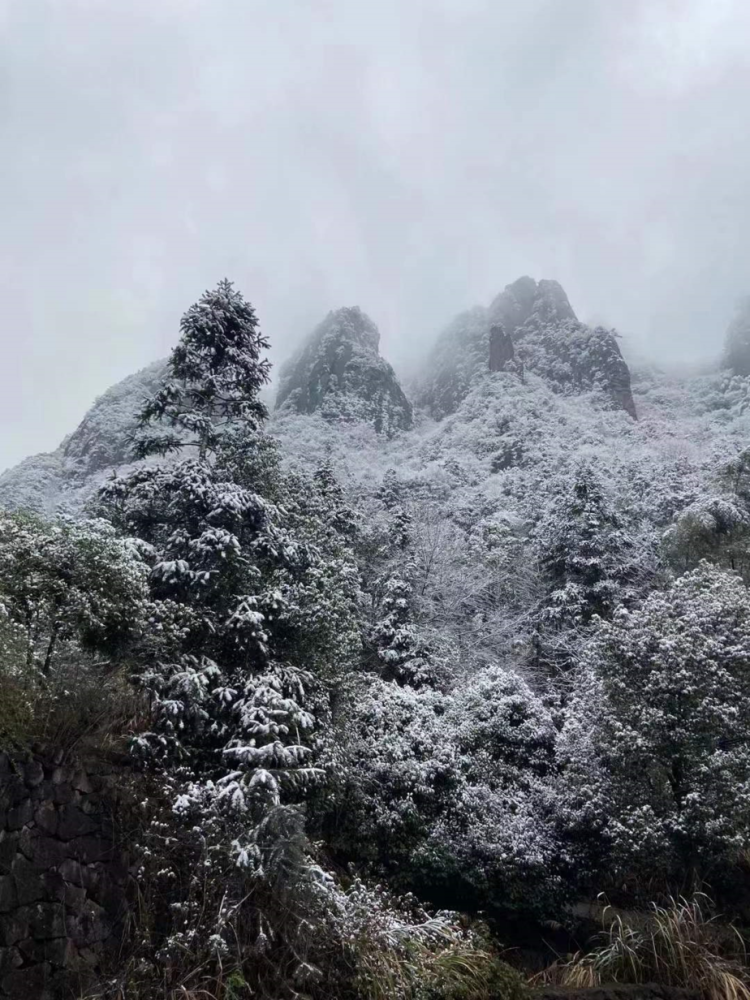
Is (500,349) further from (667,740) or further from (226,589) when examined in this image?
(226,589)

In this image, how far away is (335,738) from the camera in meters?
9.15

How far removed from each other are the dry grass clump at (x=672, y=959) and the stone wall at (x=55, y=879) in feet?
13.0

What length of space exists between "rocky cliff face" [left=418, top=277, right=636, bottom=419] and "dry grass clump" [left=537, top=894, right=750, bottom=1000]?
186ft

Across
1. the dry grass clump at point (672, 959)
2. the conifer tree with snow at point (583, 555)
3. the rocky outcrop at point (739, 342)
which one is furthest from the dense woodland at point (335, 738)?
the rocky outcrop at point (739, 342)

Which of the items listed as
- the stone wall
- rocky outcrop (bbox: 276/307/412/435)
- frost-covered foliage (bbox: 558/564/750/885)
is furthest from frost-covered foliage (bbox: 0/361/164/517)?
the stone wall

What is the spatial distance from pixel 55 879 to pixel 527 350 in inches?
2771

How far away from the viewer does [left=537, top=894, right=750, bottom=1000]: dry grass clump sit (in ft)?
19.7

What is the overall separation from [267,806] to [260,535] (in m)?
4.03

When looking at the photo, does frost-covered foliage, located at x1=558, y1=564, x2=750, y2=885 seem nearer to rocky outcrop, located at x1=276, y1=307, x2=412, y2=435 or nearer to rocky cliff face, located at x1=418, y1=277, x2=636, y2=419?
rocky outcrop, located at x1=276, y1=307, x2=412, y2=435

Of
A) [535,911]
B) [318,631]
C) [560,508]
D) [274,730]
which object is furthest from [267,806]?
[560,508]

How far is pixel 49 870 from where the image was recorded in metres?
4.82

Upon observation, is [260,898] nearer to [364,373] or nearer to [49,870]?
[49,870]

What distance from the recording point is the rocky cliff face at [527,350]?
211 feet

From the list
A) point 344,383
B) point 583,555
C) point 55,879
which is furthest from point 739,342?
point 55,879
